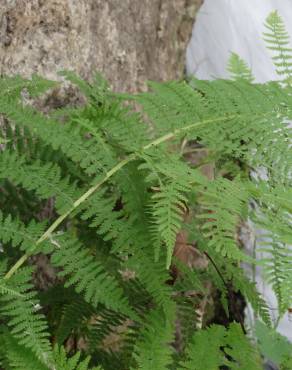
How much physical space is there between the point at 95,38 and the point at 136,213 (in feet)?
3.72

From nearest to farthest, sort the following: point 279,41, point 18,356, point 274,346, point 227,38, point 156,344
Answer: point 18,356
point 156,344
point 279,41
point 274,346
point 227,38

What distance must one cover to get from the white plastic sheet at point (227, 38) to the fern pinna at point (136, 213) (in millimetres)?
2250

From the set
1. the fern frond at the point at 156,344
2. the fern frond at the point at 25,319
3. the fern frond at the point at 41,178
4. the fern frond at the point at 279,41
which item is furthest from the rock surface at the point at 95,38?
the fern frond at the point at 156,344

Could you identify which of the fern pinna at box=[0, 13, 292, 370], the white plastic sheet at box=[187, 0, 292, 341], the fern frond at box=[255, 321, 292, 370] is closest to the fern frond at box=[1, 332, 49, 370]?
the fern pinna at box=[0, 13, 292, 370]

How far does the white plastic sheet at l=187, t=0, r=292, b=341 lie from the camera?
3.94 m

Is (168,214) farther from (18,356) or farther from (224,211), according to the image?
(18,356)

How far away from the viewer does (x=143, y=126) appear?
61.0 inches

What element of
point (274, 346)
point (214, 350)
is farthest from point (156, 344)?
point (274, 346)

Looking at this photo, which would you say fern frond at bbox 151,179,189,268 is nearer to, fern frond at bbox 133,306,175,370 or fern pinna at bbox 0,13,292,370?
fern pinna at bbox 0,13,292,370

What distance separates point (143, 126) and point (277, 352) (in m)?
0.97

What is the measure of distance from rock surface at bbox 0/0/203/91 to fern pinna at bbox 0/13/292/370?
1.21ft

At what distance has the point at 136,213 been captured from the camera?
57.4 inches

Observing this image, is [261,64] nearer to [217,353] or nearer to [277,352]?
[277,352]

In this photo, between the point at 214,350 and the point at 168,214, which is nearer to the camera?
the point at 168,214
